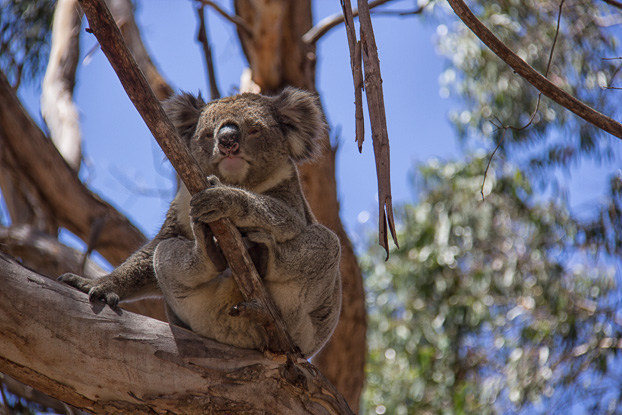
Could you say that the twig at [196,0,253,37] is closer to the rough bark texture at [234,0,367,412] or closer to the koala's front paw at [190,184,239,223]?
the rough bark texture at [234,0,367,412]

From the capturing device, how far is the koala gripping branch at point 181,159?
2.06 m

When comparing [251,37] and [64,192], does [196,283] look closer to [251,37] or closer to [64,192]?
[64,192]

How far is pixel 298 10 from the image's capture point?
5234mm

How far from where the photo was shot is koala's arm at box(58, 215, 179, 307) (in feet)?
8.38

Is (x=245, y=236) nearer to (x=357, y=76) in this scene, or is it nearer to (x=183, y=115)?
(x=357, y=76)

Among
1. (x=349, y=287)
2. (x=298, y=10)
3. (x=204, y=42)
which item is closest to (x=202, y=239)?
(x=349, y=287)

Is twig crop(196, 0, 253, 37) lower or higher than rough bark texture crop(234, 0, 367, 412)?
higher

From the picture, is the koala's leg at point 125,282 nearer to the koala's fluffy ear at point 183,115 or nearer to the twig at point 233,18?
the koala's fluffy ear at point 183,115

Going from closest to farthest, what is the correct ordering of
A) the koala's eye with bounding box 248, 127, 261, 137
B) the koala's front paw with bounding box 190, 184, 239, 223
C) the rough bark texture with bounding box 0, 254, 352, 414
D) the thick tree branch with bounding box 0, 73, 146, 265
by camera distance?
the rough bark texture with bounding box 0, 254, 352, 414
the koala's front paw with bounding box 190, 184, 239, 223
the koala's eye with bounding box 248, 127, 261, 137
the thick tree branch with bounding box 0, 73, 146, 265

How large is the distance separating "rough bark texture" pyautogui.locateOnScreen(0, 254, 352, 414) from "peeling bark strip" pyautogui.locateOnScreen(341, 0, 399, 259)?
2.85ft

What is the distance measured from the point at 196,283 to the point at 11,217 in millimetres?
3313

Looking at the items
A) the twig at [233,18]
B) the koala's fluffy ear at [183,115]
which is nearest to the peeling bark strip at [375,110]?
the koala's fluffy ear at [183,115]

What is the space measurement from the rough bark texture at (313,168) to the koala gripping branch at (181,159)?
196 centimetres

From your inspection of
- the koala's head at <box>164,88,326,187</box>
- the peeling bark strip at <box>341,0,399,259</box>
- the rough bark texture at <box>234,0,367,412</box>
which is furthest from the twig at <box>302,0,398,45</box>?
the peeling bark strip at <box>341,0,399,259</box>
